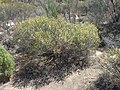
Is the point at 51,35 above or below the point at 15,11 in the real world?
above

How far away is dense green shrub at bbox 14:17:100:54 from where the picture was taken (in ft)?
42.8

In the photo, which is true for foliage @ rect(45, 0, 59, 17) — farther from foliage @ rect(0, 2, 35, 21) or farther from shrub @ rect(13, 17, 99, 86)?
shrub @ rect(13, 17, 99, 86)

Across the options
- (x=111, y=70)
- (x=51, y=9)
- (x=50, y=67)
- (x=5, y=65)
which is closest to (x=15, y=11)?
(x=51, y=9)

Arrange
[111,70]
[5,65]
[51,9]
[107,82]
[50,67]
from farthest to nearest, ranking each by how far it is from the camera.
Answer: [51,9]
[50,67]
[5,65]
[107,82]
[111,70]

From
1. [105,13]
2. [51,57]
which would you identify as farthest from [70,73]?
[105,13]

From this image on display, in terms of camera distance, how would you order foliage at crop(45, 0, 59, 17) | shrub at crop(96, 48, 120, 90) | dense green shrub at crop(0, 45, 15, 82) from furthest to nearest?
foliage at crop(45, 0, 59, 17) < dense green shrub at crop(0, 45, 15, 82) < shrub at crop(96, 48, 120, 90)

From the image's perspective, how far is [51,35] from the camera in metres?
13.3

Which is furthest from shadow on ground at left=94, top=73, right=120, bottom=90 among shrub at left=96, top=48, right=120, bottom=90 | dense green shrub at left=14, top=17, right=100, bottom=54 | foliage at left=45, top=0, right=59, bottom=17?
foliage at left=45, top=0, right=59, bottom=17

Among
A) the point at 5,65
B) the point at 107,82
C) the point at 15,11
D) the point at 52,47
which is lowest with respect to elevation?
the point at 107,82

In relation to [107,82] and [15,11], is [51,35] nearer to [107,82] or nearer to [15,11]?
[107,82]

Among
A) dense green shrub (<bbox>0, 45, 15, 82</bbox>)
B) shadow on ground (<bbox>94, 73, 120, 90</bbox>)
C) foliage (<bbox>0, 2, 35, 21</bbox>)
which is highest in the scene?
foliage (<bbox>0, 2, 35, 21</bbox>)

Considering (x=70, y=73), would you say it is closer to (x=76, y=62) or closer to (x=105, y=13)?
(x=76, y=62)

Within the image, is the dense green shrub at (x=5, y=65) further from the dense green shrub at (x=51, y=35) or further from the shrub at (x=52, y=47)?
the dense green shrub at (x=51, y=35)

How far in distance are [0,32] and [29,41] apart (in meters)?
11.2
